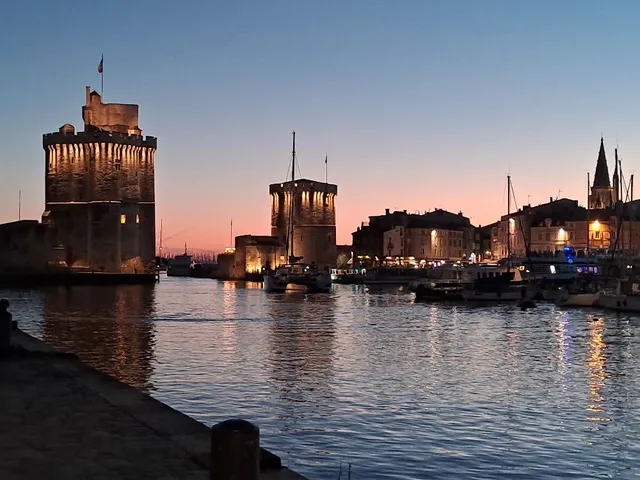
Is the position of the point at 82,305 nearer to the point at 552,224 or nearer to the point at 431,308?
the point at 431,308

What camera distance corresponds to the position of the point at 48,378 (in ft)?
36.4

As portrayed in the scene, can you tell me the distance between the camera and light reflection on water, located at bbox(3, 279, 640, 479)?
10.1m

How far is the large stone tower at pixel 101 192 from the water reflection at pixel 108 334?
28.1 meters

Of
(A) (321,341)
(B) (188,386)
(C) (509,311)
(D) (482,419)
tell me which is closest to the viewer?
(D) (482,419)

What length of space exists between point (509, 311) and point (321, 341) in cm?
1897

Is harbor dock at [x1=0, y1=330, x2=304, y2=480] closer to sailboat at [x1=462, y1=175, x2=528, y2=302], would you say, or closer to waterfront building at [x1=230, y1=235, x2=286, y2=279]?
sailboat at [x1=462, y1=175, x2=528, y2=302]

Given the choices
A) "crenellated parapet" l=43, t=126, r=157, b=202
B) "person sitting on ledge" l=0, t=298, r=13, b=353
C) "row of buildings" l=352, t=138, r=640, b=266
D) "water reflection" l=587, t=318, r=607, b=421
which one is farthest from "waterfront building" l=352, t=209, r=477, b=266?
"person sitting on ledge" l=0, t=298, r=13, b=353

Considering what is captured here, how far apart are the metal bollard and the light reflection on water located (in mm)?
4273

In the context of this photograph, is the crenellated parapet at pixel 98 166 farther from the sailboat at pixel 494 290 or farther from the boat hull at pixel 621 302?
the boat hull at pixel 621 302

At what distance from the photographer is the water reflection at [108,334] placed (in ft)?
58.7

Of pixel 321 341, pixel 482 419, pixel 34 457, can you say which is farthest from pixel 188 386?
pixel 321 341

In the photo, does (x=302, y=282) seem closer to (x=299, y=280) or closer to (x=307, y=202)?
(x=299, y=280)

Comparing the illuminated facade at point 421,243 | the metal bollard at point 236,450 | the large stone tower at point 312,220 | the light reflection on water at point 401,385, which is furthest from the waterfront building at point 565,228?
the metal bollard at point 236,450

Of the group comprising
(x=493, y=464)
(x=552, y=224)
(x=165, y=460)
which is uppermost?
(x=552, y=224)
